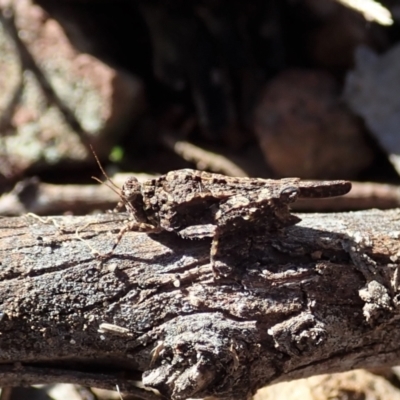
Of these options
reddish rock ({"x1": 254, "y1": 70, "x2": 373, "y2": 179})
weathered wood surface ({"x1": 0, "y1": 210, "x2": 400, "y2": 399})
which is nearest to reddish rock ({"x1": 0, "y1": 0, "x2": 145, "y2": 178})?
reddish rock ({"x1": 254, "y1": 70, "x2": 373, "y2": 179})

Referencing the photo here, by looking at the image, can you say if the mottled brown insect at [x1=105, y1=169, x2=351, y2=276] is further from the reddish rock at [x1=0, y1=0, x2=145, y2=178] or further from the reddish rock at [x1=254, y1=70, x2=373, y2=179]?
the reddish rock at [x1=0, y1=0, x2=145, y2=178]

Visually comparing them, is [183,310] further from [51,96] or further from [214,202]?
[51,96]

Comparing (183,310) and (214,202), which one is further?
(214,202)

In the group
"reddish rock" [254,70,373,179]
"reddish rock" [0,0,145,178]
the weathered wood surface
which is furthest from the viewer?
"reddish rock" [0,0,145,178]

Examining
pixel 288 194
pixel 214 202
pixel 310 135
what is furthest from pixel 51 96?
pixel 288 194

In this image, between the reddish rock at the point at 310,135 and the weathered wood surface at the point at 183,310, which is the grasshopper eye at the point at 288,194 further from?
the reddish rock at the point at 310,135

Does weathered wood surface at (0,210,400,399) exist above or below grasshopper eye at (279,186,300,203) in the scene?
below
